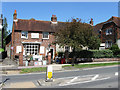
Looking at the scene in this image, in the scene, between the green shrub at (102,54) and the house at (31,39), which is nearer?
the green shrub at (102,54)

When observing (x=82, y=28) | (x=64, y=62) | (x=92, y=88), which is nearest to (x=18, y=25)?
(x=64, y=62)

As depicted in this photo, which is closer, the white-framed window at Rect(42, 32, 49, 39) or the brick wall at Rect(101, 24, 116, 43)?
the white-framed window at Rect(42, 32, 49, 39)

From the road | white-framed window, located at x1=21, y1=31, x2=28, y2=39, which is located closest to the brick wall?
white-framed window, located at x1=21, y1=31, x2=28, y2=39

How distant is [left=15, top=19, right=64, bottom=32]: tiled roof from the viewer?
2723 centimetres

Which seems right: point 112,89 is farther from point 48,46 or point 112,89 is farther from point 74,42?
point 48,46

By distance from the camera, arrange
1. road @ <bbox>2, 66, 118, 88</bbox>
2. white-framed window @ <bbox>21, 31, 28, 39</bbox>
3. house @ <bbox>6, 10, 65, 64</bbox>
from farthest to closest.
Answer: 1. white-framed window @ <bbox>21, 31, 28, 39</bbox>
2. house @ <bbox>6, 10, 65, 64</bbox>
3. road @ <bbox>2, 66, 118, 88</bbox>

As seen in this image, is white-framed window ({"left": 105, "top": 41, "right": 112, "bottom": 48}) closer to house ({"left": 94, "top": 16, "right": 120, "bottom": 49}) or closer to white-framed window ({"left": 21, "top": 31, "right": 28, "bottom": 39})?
house ({"left": 94, "top": 16, "right": 120, "bottom": 49})

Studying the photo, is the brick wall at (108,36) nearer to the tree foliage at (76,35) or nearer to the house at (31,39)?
the house at (31,39)

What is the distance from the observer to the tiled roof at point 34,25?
1072 inches

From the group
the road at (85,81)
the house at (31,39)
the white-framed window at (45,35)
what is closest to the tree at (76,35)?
the road at (85,81)

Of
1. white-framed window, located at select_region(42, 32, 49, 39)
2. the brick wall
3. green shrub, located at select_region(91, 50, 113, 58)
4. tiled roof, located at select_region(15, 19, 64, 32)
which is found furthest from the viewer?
the brick wall

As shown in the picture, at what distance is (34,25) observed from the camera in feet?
93.5

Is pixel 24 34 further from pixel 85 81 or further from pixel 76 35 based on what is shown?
pixel 85 81

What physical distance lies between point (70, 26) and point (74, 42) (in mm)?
2270
